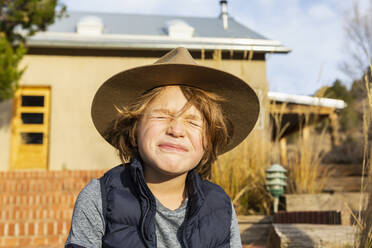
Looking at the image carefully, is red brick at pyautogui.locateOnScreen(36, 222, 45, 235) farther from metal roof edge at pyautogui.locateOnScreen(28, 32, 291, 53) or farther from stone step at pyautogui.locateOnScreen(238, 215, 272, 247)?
metal roof edge at pyautogui.locateOnScreen(28, 32, 291, 53)

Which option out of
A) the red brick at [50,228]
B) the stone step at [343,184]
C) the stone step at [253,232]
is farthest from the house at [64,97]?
the stone step at [253,232]

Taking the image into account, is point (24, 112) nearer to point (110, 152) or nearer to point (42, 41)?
point (42, 41)

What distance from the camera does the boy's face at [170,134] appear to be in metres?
1.40

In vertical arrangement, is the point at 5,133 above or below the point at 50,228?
above

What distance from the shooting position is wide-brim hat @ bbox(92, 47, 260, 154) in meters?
1.43

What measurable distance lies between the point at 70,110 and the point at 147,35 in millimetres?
2626

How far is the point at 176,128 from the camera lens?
141 centimetres

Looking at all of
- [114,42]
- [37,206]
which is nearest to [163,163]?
[37,206]

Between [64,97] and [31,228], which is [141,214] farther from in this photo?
[64,97]

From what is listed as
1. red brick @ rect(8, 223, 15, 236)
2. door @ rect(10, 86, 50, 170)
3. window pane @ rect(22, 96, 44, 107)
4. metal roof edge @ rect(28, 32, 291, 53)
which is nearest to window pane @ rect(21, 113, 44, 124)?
door @ rect(10, 86, 50, 170)

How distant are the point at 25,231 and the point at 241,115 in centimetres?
247

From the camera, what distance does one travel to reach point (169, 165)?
1396 millimetres

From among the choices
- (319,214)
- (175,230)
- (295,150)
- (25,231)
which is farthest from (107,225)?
(295,150)

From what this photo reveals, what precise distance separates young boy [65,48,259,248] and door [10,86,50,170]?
6.80 metres
